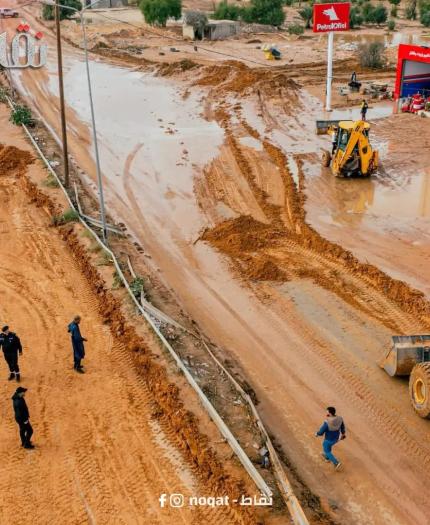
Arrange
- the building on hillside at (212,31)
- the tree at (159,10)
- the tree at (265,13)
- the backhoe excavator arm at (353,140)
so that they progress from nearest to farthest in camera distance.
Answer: the backhoe excavator arm at (353,140) < the building on hillside at (212,31) < the tree at (159,10) < the tree at (265,13)

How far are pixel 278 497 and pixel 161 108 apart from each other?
30476 mm

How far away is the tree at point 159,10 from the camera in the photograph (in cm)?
6612

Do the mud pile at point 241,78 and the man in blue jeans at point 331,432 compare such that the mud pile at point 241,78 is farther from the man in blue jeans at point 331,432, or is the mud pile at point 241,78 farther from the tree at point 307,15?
the man in blue jeans at point 331,432

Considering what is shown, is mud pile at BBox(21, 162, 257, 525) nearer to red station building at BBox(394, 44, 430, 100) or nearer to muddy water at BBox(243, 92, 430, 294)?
muddy water at BBox(243, 92, 430, 294)

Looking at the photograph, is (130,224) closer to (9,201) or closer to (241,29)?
(9,201)

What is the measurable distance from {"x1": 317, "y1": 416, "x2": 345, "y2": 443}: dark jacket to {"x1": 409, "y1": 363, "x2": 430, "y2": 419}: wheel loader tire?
6.96 ft

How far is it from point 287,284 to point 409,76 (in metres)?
23.7

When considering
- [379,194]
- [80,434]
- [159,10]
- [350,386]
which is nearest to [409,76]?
[379,194]

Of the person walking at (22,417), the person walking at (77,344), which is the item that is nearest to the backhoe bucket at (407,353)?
the person walking at (77,344)

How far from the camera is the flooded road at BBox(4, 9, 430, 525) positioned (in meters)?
11.2

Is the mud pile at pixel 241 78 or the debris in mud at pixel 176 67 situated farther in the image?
the debris in mud at pixel 176 67

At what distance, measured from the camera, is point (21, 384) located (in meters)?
13.5

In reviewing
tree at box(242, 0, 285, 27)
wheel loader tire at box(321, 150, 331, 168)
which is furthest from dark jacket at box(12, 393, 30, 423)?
tree at box(242, 0, 285, 27)

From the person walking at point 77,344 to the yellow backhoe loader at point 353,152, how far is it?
48.0 feet
